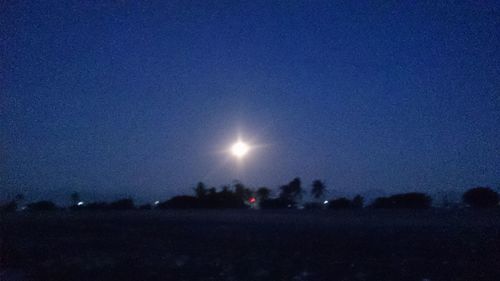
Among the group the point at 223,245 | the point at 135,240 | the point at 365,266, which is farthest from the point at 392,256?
the point at 135,240

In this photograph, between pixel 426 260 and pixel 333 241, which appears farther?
pixel 333 241

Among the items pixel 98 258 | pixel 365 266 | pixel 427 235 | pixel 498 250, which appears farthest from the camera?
pixel 427 235

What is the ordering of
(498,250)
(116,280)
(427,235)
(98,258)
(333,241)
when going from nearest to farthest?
1. (116,280)
2. (98,258)
3. (498,250)
4. (333,241)
5. (427,235)

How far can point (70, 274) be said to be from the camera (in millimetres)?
26000

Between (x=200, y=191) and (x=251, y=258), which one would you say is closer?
(x=251, y=258)

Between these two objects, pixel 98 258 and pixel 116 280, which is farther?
pixel 98 258

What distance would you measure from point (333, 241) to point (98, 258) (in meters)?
18.2

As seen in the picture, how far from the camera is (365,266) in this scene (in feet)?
97.3

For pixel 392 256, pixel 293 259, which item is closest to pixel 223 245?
pixel 293 259

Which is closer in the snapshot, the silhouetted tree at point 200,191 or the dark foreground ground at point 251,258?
the dark foreground ground at point 251,258

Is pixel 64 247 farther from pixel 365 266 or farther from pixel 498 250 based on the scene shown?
pixel 498 250

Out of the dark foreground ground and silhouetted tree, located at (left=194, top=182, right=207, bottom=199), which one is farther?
silhouetted tree, located at (left=194, top=182, right=207, bottom=199)

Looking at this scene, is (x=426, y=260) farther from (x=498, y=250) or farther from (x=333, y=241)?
(x=333, y=241)

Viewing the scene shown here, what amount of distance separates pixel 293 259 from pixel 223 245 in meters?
8.13
